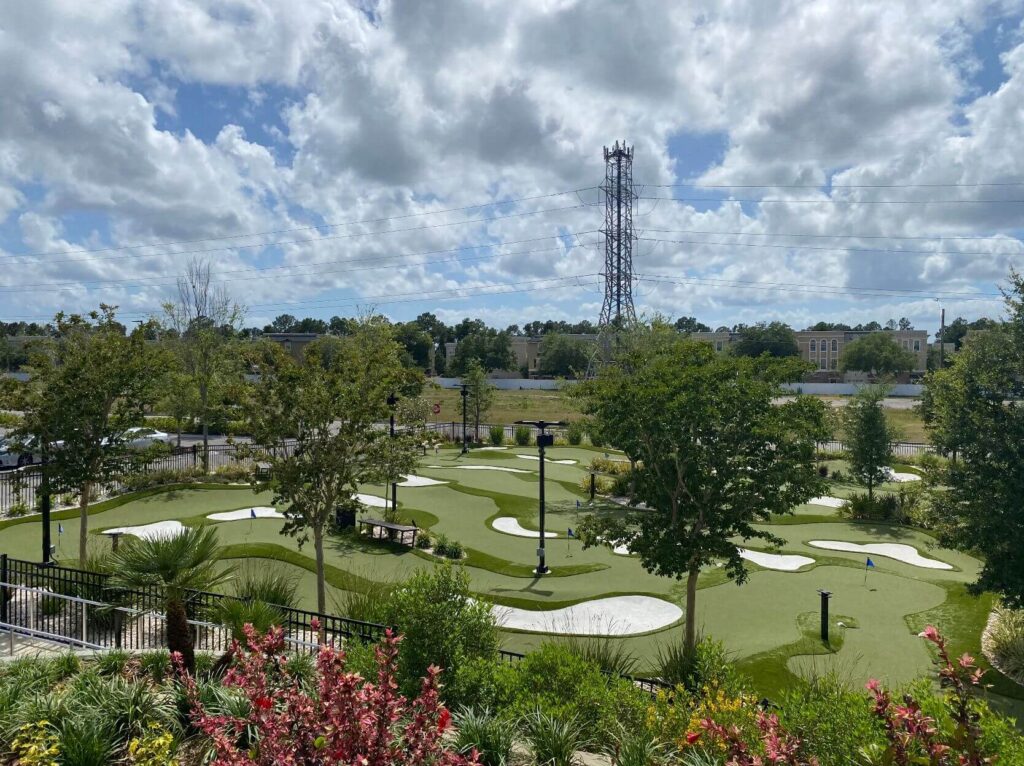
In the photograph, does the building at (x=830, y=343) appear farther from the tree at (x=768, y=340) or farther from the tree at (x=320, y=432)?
the tree at (x=320, y=432)

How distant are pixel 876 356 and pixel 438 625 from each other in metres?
105

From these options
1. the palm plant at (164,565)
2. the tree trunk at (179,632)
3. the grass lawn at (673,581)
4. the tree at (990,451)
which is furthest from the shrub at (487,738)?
the tree at (990,451)

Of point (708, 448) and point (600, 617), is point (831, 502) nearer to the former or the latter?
point (600, 617)

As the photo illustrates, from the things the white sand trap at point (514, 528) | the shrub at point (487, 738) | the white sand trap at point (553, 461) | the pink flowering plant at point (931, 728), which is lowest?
the white sand trap at point (514, 528)

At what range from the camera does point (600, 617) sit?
1262 centimetres

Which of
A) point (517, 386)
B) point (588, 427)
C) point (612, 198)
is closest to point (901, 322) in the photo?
point (517, 386)

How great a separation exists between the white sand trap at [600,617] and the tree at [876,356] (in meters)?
95.9

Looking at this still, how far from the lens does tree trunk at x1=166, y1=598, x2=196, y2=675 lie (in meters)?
7.01

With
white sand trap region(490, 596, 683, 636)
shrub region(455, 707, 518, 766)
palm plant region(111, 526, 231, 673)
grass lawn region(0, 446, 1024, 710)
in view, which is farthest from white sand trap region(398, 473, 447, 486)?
shrub region(455, 707, 518, 766)

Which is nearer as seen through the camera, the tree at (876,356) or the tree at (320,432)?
the tree at (320,432)

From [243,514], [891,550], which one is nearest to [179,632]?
[243,514]

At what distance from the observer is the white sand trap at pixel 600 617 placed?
40.1 ft

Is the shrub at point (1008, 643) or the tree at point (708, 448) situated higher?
the tree at point (708, 448)

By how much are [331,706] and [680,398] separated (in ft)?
26.1
